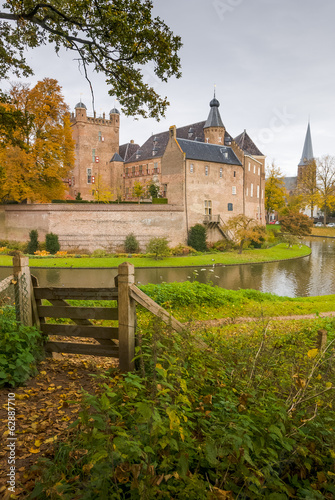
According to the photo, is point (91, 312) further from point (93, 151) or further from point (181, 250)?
point (93, 151)

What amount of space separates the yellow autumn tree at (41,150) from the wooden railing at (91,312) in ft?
84.9

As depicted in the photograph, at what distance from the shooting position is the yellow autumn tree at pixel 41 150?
1135 inches

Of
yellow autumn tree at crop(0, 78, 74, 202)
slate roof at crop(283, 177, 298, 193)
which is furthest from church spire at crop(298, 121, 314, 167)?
yellow autumn tree at crop(0, 78, 74, 202)

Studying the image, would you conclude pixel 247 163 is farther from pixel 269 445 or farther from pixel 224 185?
pixel 269 445

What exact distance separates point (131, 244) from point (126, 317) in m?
27.8

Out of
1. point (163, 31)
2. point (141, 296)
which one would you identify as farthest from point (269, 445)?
point (163, 31)

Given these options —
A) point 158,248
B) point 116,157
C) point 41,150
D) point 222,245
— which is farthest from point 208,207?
point 116,157

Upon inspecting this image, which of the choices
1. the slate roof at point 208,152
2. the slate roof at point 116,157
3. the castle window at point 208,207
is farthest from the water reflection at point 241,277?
the slate roof at point 116,157

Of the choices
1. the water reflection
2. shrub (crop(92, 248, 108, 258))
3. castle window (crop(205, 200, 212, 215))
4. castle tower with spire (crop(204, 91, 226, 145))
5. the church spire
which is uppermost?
the church spire

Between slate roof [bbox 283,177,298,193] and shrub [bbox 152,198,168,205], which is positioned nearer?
shrub [bbox 152,198,168,205]

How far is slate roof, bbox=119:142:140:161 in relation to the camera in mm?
54103

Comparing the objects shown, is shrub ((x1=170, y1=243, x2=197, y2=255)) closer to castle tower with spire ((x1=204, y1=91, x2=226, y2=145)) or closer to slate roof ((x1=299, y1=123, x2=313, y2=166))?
→ castle tower with spire ((x1=204, y1=91, x2=226, y2=145))

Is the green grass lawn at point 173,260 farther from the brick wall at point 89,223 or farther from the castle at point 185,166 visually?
the castle at point 185,166

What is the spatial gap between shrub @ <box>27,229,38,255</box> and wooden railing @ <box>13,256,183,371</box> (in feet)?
90.6
